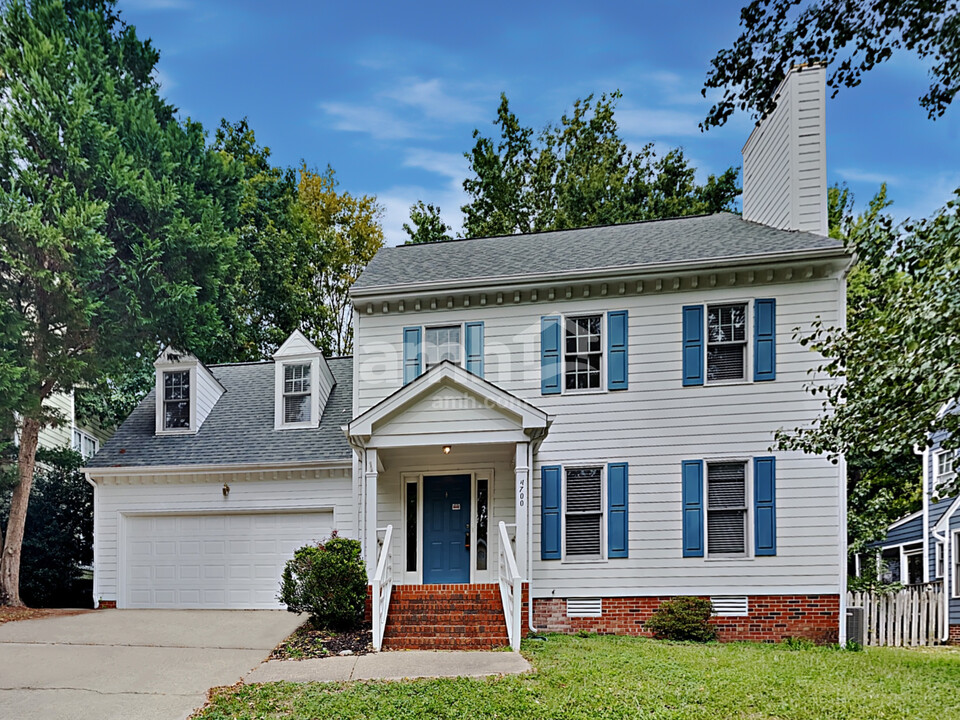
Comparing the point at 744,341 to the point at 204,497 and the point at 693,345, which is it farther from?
the point at 204,497

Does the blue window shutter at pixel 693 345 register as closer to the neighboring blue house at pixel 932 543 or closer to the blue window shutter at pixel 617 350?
the blue window shutter at pixel 617 350

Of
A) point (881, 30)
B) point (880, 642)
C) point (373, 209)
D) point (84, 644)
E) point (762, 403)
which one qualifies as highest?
point (373, 209)

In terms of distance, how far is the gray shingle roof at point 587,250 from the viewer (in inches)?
504

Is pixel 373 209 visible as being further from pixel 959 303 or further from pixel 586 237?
pixel 959 303

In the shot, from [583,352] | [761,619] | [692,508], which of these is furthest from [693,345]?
[761,619]

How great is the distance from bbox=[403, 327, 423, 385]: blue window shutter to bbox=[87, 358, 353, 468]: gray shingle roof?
2335 millimetres

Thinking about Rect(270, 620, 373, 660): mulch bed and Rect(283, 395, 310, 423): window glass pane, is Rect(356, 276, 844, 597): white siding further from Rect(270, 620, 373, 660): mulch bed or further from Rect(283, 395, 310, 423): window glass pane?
Rect(283, 395, 310, 423): window glass pane

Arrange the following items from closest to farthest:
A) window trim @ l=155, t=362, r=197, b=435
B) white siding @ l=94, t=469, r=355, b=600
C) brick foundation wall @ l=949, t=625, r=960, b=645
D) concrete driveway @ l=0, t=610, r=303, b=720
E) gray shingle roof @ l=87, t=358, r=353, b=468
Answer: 1. concrete driveway @ l=0, t=610, r=303, b=720
2. white siding @ l=94, t=469, r=355, b=600
3. gray shingle roof @ l=87, t=358, r=353, b=468
4. brick foundation wall @ l=949, t=625, r=960, b=645
5. window trim @ l=155, t=362, r=197, b=435

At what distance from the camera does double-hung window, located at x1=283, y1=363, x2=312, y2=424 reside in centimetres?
1616

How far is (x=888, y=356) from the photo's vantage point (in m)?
7.07

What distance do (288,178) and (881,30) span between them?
23.8m

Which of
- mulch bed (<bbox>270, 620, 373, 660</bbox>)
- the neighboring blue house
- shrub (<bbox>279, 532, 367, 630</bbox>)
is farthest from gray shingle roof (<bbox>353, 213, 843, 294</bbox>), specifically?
mulch bed (<bbox>270, 620, 373, 660</bbox>)

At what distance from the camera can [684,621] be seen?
461 inches

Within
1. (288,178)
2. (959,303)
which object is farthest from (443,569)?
(288,178)
